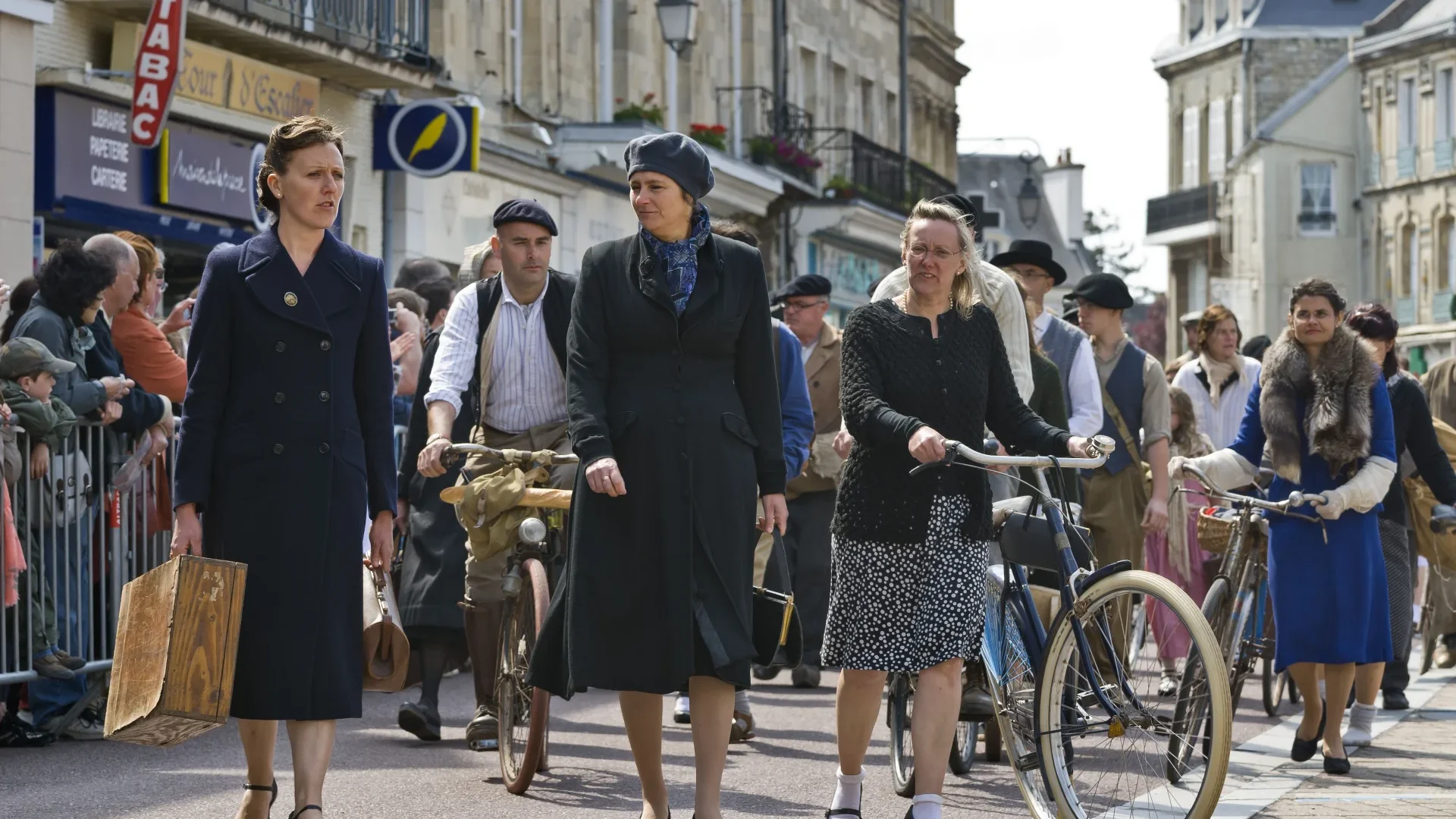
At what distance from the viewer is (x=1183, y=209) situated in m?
83.7

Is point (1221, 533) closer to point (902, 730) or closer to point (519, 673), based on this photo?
point (902, 730)

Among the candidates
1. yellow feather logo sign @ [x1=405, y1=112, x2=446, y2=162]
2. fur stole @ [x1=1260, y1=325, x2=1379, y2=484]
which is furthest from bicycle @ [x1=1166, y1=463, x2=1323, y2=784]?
yellow feather logo sign @ [x1=405, y1=112, x2=446, y2=162]

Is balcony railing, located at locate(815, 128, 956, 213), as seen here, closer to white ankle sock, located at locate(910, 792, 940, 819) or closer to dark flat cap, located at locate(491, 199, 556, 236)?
dark flat cap, located at locate(491, 199, 556, 236)

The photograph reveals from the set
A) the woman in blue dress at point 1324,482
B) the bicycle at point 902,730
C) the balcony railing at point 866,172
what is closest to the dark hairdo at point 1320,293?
the woman in blue dress at point 1324,482

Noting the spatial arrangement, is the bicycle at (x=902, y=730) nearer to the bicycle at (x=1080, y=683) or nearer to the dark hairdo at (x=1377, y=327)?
the bicycle at (x=1080, y=683)

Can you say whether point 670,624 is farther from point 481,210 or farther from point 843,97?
point 843,97

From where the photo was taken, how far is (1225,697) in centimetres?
645

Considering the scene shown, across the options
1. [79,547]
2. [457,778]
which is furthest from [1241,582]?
[79,547]

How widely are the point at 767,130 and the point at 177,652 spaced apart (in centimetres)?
2878

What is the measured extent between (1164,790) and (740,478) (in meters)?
1.41

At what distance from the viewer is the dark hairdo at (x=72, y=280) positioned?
9.93 metres

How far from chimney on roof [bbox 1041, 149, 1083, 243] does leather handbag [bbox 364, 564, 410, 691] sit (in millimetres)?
75861

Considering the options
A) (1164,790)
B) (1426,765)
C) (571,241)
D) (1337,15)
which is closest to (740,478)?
(1164,790)

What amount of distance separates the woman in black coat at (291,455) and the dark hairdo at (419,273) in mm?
6955
